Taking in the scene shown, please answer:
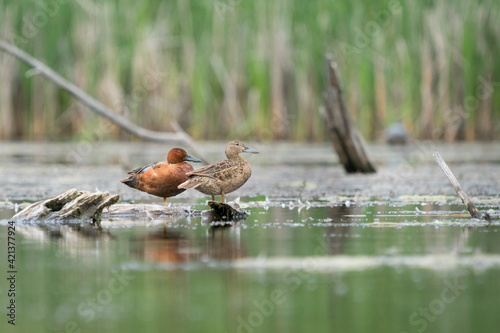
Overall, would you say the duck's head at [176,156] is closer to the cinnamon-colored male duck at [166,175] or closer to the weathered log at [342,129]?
the cinnamon-colored male duck at [166,175]

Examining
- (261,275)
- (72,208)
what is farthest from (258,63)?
(261,275)

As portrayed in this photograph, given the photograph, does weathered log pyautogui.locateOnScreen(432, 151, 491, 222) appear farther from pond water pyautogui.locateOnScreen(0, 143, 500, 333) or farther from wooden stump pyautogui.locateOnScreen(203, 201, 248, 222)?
wooden stump pyautogui.locateOnScreen(203, 201, 248, 222)

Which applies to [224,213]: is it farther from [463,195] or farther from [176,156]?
[463,195]

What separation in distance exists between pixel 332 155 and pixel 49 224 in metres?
10.2

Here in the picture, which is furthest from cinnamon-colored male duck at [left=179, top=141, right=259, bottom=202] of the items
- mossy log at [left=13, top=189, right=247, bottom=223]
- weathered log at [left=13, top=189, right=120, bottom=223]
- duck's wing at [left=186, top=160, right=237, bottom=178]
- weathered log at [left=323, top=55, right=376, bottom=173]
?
weathered log at [left=323, top=55, right=376, bottom=173]

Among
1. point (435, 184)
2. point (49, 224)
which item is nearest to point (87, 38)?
point (435, 184)

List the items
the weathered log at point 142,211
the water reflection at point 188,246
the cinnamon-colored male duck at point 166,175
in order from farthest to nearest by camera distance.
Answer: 1. the cinnamon-colored male duck at point 166,175
2. the weathered log at point 142,211
3. the water reflection at point 188,246

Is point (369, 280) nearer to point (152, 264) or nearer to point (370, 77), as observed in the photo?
point (152, 264)

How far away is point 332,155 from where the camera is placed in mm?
16953

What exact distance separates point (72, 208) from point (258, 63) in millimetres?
10271

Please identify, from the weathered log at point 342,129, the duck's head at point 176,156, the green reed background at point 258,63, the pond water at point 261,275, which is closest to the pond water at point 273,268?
the pond water at point 261,275

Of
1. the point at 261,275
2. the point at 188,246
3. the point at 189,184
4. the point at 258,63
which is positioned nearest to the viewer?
the point at 261,275

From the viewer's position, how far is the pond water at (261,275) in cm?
394

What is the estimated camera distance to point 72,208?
7.35m
